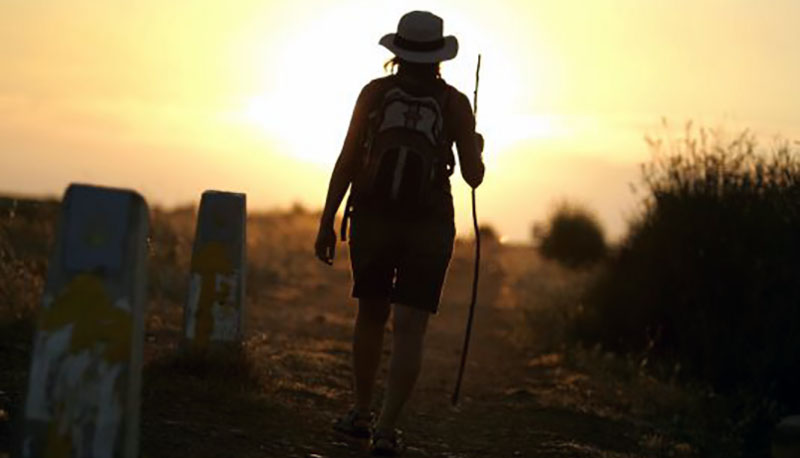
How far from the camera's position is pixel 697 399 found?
1141 centimetres

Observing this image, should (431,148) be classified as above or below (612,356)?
above

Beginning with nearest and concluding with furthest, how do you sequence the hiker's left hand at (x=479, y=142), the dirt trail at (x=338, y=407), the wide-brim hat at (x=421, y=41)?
the wide-brim hat at (x=421, y=41)
the hiker's left hand at (x=479, y=142)
the dirt trail at (x=338, y=407)

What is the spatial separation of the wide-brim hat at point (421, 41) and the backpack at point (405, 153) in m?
0.20

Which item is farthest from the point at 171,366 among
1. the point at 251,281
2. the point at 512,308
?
the point at 512,308

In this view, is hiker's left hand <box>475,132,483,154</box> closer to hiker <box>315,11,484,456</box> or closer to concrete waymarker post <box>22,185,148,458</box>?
hiker <box>315,11,484,456</box>

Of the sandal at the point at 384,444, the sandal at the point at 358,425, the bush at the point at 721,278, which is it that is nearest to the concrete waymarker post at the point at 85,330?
the sandal at the point at 384,444

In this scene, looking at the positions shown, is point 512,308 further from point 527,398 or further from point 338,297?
point 527,398

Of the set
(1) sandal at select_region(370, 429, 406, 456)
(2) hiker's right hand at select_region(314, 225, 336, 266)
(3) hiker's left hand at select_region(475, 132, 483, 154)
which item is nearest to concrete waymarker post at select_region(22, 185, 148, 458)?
(1) sandal at select_region(370, 429, 406, 456)

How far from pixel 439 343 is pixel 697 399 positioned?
14.2 ft

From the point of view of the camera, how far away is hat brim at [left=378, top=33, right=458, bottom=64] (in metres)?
6.95

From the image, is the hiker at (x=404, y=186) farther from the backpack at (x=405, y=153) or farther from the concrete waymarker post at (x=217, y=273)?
the concrete waymarker post at (x=217, y=273)

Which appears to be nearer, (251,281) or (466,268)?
(251,281)

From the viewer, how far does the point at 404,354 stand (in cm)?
688

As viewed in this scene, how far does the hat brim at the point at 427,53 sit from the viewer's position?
6949 mm
